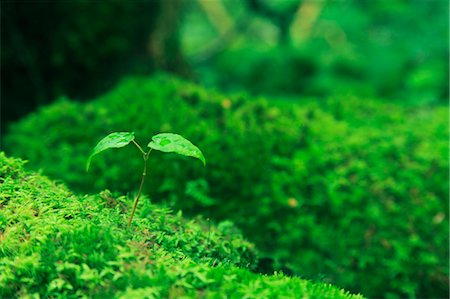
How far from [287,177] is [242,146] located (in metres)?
0.40

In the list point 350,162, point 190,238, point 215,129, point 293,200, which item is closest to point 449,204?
point 350,162

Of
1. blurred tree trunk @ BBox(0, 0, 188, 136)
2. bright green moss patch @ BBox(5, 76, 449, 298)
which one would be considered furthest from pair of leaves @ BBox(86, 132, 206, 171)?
blurred tree trunk @ BBox(0, 0, 188, 136)

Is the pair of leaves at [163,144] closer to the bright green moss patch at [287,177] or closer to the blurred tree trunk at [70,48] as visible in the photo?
the bright green moss patch at [287,177]

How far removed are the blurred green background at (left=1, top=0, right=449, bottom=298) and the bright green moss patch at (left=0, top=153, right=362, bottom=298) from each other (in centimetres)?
82

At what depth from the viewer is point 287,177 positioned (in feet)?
11.8

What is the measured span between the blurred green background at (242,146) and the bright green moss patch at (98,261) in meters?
0.82

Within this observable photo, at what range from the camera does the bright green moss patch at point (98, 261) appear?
4.85 ft

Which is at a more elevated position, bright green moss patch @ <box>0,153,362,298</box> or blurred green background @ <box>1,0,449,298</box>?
blurred green background @ <box>1,0,449,298</box>

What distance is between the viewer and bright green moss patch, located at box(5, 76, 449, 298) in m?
3.37

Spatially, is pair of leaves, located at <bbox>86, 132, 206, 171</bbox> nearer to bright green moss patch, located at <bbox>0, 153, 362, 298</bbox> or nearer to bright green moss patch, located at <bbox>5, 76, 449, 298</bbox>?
bright green moss patch, located at <bbox>0, 153, 362, 298</bbox>

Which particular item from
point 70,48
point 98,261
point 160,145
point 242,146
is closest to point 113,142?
point 160,145

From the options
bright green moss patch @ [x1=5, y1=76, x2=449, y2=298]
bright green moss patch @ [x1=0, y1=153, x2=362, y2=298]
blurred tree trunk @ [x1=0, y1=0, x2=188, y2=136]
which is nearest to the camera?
bright green moss patch @ [x1=0, y1=153, x2=362, y2=298]

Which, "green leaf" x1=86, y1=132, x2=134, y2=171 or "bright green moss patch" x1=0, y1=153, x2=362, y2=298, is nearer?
"bright green moss patch" x1=0, y1=153, x2=362, y2=298

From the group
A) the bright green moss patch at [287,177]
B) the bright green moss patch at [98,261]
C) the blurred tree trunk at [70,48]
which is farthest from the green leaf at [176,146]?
the blurred tree trunk at [70,48]
